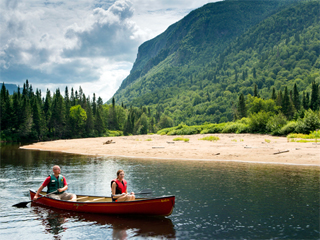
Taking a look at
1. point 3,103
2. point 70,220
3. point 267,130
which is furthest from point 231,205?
point 3,103

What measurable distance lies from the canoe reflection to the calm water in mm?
44

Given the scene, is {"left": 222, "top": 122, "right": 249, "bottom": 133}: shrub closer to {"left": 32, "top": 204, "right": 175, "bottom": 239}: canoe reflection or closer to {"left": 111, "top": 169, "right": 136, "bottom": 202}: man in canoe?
{"left": 111, "top": 169, "right": 136, "bottom": 202}: man in canoe

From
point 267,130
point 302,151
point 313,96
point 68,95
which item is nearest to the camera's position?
point 302,151

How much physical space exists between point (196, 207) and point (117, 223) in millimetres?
4735

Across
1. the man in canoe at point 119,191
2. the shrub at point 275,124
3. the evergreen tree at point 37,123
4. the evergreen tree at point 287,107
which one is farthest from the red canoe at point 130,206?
the evergreen tree at point 287,107

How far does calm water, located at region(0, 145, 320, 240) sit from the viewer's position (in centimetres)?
1298

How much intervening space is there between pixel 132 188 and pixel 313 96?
113128mm

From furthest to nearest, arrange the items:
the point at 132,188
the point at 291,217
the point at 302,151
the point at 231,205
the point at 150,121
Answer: the point at 150,121 < the point at 302,151 < the point at 132,188 < the point at 231,205 < the point at 291,217

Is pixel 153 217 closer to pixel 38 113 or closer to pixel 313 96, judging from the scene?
pixel 38 113

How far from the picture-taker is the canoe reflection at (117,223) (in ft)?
42.7

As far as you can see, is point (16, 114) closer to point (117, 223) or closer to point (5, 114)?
point (5, 114)

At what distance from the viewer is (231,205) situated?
54.5ft

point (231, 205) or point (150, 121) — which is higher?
point (150, 121)

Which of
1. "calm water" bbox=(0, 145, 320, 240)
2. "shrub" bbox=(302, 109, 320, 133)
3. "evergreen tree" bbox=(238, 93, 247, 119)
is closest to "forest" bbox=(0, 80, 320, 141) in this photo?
"evergreen tree" bbox=(238, 93, 247, 119)
